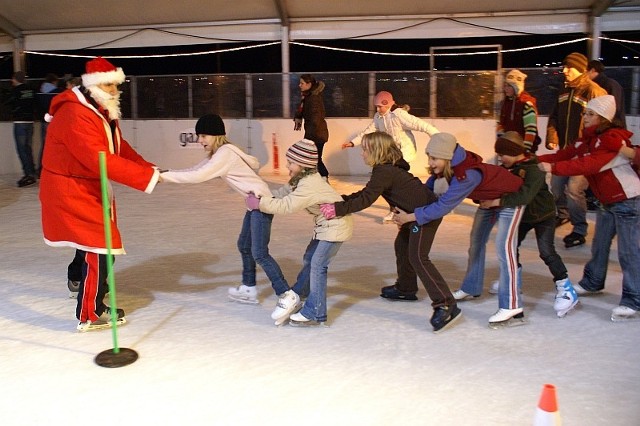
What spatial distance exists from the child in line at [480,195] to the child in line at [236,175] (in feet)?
3.13

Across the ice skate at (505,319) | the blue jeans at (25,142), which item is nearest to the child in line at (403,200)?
the ice skate at (505,319)

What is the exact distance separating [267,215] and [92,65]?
1543 mm

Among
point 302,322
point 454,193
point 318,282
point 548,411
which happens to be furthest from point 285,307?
point 548,411

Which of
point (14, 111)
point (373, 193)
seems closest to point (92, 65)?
point (373, 193)

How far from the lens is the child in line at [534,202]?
4.76m

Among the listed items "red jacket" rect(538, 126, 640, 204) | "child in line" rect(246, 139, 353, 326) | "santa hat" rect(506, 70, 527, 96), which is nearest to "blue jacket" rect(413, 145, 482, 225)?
"child in line" rect(246, 139, 353, 326)

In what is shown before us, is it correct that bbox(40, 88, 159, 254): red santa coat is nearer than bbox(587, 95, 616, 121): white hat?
Yes

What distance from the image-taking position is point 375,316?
16.7ft

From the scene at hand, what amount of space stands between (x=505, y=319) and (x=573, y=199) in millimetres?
2619

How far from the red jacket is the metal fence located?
767 cm

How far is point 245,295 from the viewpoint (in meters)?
5.37

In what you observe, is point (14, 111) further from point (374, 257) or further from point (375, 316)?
point (375, 316)

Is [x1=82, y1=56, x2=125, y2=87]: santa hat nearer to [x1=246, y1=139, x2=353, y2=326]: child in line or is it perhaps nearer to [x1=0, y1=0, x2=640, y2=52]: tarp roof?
[x1=246, y1=139, x2=353, y2=326]: child in line

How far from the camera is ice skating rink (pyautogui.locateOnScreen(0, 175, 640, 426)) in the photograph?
11.6 feet
